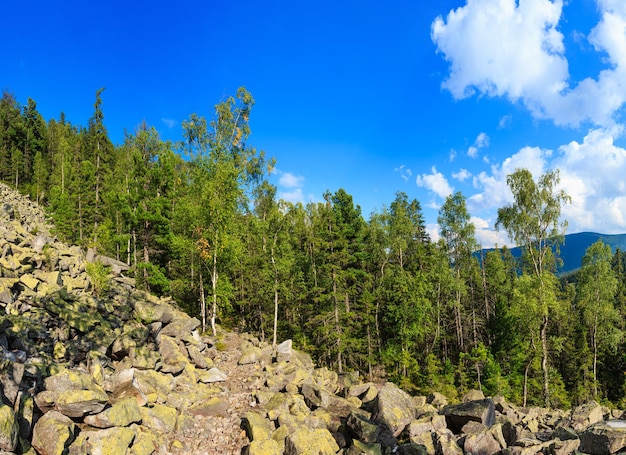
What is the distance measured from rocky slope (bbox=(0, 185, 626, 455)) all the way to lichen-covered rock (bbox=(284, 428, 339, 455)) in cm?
4

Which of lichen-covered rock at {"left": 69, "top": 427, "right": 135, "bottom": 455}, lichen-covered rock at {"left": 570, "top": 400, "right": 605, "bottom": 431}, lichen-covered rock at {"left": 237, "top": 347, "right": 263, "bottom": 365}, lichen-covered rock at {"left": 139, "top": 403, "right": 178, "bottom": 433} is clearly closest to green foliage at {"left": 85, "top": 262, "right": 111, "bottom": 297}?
lichen-covered rock at {"left": 237, "top": 347, "right": 263, "bottom": 365}

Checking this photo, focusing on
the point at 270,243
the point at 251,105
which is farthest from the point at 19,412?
the point at 251,105

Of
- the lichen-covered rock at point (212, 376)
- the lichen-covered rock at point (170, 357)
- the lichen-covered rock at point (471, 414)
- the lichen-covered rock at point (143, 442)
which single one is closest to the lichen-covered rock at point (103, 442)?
the lichen-covered rock at point (143, 442)

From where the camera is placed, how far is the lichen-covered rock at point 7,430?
6.42m

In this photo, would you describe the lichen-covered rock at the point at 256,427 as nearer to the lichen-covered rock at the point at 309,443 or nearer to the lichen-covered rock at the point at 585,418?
the lichen-covered rock at the point at 309,443

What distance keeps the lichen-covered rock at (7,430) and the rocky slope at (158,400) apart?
0.06 ft

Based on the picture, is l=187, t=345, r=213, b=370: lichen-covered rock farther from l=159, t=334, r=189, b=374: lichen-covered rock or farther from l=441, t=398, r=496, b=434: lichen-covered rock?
l=441, t=398, r=496, b=434: lichen-covered rock

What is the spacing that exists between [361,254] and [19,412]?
97.3 ft

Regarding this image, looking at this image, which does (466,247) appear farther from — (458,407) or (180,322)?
(180,322)

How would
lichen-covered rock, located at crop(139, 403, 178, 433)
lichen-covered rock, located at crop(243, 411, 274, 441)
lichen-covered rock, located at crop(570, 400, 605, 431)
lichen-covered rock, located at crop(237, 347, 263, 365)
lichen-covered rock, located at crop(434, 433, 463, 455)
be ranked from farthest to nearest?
lichen-covered rock, located at crop(237, 347, 263, 365) < lichen-covered rock, located at crop(570, 400, 605, 431) < lichen-covered rock, located at crop(434, 433, 463, 455) < lichen-covered rock, located at crop(243, 411, 274, 441) < lichen-covered rock, located at crop(139, 403, 178, 433)

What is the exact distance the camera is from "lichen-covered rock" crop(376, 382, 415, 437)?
13164 millimetres

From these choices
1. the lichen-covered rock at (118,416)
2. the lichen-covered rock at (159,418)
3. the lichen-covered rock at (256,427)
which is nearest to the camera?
the lichen-covered rock at (118,416)

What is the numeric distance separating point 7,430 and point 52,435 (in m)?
1.33

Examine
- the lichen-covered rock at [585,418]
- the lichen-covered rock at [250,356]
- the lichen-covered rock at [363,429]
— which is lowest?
the lichen-covered rock at [585,418]
